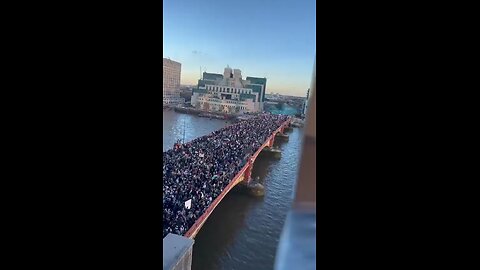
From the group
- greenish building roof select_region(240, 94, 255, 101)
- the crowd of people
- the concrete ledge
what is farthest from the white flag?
greenish building roof select_region(240, 94, 255, 101)

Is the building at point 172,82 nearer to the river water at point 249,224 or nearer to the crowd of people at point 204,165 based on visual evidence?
the river water at point 249,224

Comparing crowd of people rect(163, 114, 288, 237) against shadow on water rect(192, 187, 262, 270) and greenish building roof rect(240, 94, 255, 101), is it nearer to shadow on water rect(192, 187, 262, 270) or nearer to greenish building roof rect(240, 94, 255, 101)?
shadow on water rect(192, 187, 262, 270)

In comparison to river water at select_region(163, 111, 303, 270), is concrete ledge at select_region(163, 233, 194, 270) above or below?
above

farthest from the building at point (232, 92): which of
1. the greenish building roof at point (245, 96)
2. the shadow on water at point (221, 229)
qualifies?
the shadow on water at point (221, 229)
